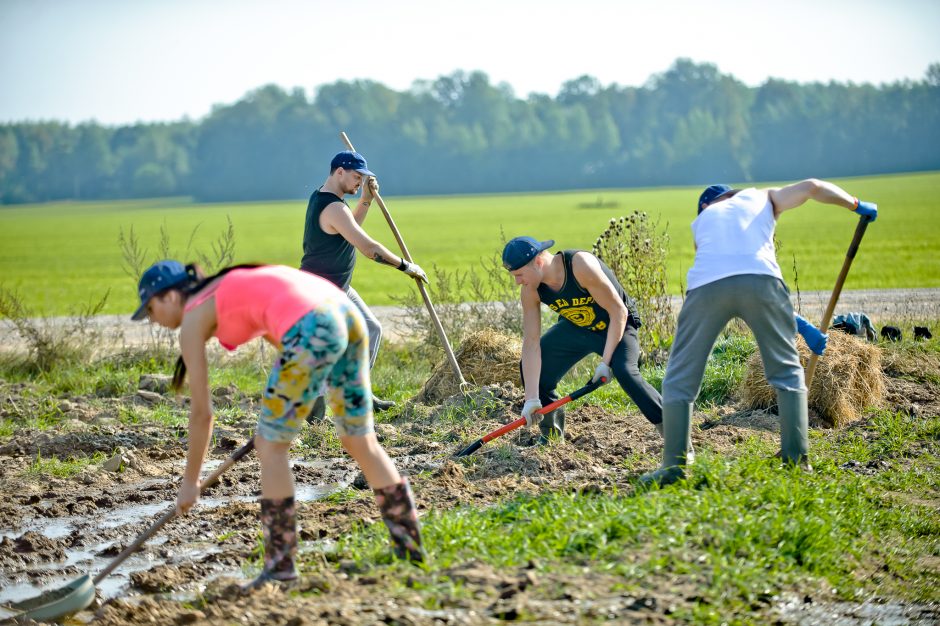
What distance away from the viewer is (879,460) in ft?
21.2

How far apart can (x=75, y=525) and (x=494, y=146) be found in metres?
119

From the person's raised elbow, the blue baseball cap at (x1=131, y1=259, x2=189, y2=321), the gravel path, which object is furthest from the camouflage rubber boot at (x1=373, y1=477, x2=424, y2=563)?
the gravel path

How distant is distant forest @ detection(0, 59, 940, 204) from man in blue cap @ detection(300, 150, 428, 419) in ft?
295

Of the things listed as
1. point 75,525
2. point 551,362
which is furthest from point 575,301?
point 75,525

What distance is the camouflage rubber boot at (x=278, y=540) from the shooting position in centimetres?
446

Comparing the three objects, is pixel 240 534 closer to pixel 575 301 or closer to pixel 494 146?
pixel 575 301

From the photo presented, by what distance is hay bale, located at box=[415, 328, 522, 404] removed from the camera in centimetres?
908

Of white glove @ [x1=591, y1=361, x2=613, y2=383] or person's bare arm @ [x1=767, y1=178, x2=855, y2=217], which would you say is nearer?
person's bare arm @ [x1=767, y1=178, x2=855, y2=217]

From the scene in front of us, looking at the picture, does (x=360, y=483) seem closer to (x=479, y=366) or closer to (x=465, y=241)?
(x=479, y=366)

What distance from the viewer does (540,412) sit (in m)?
6.60

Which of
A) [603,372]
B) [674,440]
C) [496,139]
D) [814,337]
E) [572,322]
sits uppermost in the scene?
[496,139]

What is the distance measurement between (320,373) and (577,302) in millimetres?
2459

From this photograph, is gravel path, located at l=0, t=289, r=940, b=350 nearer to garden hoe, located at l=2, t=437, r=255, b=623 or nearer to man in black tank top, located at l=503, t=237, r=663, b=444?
man in black tank top, located at l=503, t=237, r=663, b=444

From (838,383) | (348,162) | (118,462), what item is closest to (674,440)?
(838,383)
